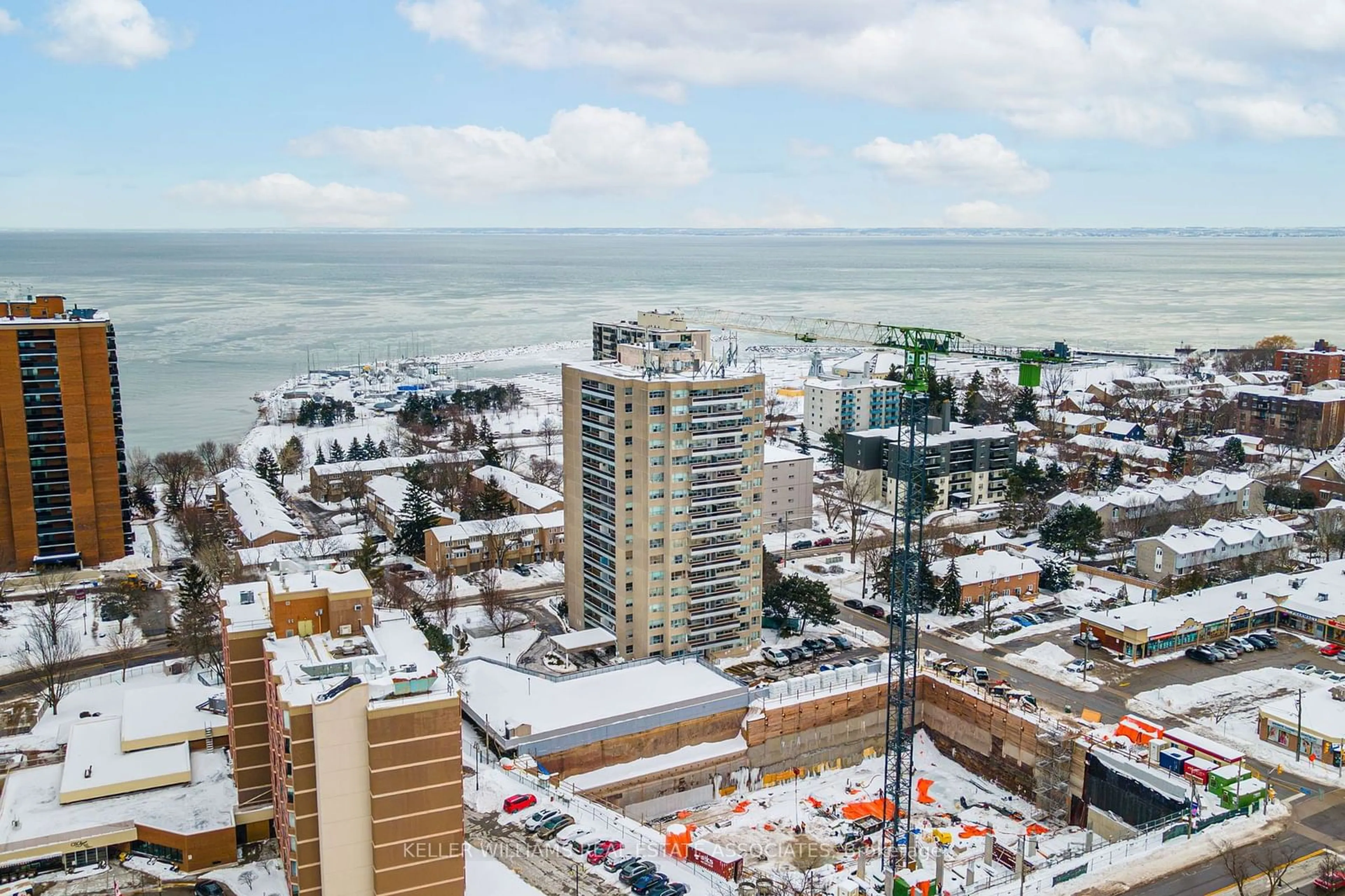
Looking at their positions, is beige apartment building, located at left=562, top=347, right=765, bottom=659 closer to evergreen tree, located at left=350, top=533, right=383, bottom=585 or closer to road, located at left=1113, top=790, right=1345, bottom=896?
evergreen tree, located at left=350, top=533, right=383, bottom=585

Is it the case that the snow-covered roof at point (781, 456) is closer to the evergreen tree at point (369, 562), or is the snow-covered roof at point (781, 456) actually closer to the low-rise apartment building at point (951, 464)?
the low-rise apartment building at point (951, 464)

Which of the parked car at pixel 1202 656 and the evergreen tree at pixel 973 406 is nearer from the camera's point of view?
the parked car at pixel 1202 656

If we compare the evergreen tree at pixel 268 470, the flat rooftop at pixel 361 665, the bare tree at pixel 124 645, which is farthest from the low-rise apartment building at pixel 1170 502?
the evergreen tree at pixel 268 470

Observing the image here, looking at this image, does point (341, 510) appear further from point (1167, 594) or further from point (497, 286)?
point (497, 286)

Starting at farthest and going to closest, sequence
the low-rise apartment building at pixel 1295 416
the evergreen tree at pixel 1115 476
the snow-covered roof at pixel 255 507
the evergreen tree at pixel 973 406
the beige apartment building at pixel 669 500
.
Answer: the evergreen tree at pixel 973 406
the low-rise apartment building at pixel 1295 416
the evergreen tree at pixel 1115 476
the snow-covered roof at pixel 255 507
the beige apartment building at pixel 669 500

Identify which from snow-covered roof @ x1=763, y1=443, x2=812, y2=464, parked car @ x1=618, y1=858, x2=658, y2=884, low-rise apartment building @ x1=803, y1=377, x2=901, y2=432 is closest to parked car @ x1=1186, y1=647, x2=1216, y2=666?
snow-covered roof @ x1=763, y1=443, x2=812, y2=464
